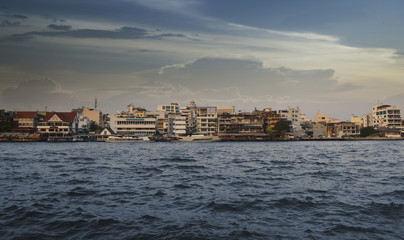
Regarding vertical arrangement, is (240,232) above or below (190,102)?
below

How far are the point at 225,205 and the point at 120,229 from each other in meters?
5.08

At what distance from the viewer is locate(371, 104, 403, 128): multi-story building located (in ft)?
516

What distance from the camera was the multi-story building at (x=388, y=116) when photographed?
157250mm

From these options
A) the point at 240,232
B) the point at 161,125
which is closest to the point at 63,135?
the point at 161,125

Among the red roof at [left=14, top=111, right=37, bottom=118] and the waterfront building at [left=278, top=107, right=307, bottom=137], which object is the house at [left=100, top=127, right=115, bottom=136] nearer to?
the red roof at [left=14, top=111, right=37, bottom=118]

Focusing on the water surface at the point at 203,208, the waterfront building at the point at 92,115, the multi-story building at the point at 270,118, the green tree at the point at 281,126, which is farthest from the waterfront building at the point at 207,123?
the water surface at the point at 203,208

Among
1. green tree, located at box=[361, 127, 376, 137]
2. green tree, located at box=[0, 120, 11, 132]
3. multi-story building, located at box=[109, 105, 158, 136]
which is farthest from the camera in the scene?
green tree, located at box=[361, 127, 376, 137]

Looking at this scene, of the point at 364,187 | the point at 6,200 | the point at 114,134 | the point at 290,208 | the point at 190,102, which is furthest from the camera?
the point at 190,102

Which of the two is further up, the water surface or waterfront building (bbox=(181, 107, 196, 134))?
waterfront building (bbox=(181, 107, 196, 134))

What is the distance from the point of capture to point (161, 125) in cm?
14638

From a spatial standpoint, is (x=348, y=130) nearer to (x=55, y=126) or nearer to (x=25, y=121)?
(x=55, y=126)

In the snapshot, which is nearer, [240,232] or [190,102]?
[240,232]

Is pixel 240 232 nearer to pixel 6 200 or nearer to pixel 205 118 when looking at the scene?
pixel 6 200

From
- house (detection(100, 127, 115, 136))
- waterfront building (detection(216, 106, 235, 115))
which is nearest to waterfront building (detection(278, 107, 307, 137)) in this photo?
waterfront building (detection(216, 106, 235, 115))
